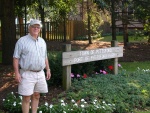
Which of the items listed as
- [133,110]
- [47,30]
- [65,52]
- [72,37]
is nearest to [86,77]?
[65,52]

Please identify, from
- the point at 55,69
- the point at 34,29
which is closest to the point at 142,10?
the point at 55,69

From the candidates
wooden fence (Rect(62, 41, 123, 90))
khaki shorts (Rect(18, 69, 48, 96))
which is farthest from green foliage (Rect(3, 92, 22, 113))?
wooden fence (Rect(62, 41, 123, 90))

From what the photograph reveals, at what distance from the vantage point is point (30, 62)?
5207 mm

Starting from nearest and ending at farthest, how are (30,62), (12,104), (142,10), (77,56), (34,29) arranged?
1. (30,62)
2. (34,29)
3. (12,104)
4. (77,56)
5. (142,10)

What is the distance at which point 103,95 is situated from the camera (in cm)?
696

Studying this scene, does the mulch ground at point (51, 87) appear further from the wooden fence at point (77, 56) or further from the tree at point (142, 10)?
the tree at point (142, 10)

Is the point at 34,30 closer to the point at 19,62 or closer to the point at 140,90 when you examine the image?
the point at 19,62

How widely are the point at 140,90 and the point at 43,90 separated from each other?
3.13 m

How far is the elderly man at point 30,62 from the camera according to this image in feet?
17.1

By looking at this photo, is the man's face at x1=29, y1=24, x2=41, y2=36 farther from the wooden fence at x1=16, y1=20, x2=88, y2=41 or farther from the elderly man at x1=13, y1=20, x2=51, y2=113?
the wooden fence at x1=16, y1=20, x2=88, y2=41

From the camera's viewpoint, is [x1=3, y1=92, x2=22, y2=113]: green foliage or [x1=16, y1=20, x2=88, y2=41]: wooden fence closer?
[x1=3, y1=92, x2=22, y2=113]: green foliage

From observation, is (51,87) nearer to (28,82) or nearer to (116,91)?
(116,91)

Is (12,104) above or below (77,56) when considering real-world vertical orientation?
below

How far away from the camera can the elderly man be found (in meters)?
5.20
